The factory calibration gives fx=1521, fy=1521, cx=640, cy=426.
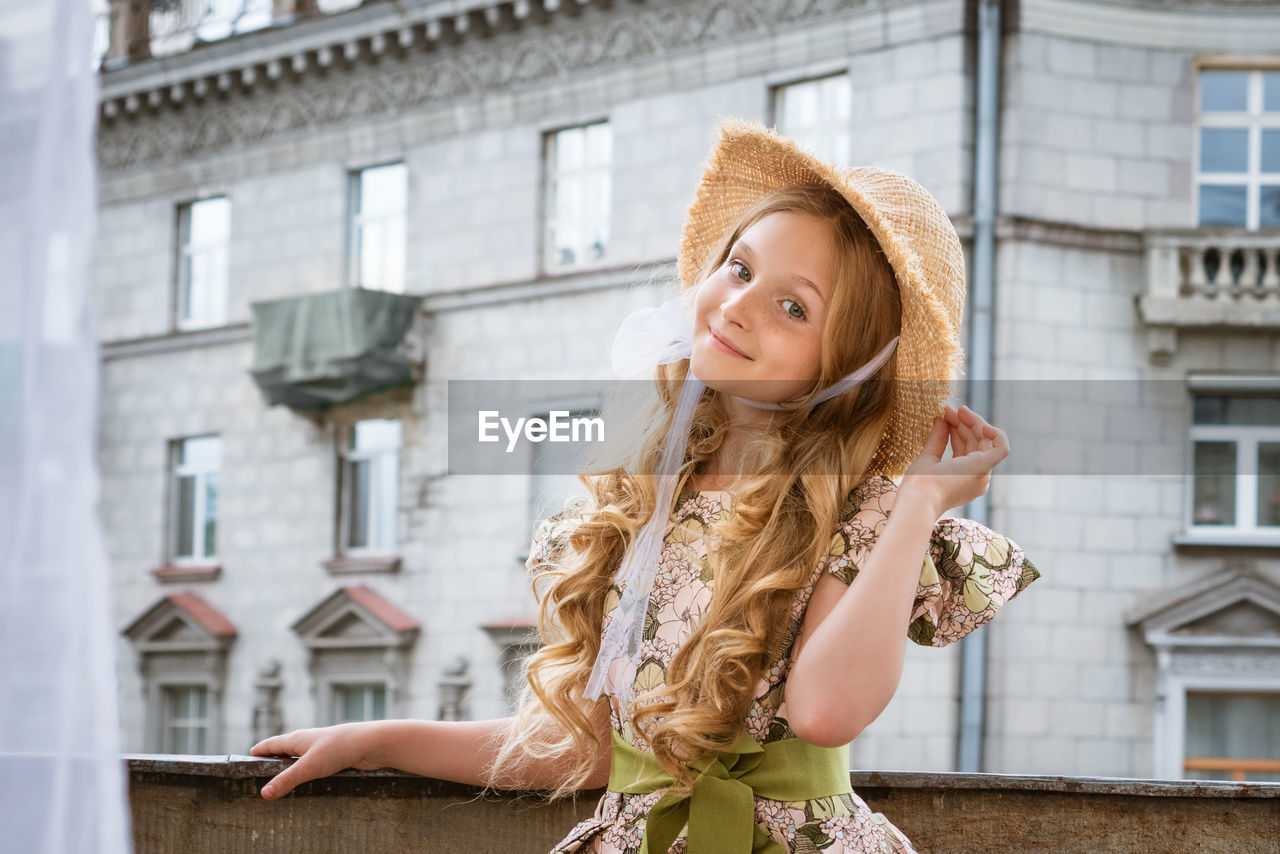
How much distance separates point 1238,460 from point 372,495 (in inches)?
308

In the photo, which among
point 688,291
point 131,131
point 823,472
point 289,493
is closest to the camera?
point 823,472

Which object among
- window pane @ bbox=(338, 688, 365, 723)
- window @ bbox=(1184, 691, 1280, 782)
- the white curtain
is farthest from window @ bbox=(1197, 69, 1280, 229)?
the white curtain

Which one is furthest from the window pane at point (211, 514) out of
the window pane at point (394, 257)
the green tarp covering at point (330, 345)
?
the window pane at point (394, 257)

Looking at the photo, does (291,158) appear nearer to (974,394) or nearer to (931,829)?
(974,394)

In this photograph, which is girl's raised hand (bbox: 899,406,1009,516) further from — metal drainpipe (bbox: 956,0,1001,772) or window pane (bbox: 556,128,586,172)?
window pane (bbox: 556,128,586,172)

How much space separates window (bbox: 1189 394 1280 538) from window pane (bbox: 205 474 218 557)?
9654 mm

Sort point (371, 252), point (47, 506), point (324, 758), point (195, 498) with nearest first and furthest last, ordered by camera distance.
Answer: point (47, 506) < point (324, 758) < point (371, 252) < point (195, 498)

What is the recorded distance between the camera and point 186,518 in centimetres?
1622

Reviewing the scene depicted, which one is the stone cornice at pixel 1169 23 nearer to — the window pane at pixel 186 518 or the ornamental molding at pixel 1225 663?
the ornamental molding at pixel 1225 663

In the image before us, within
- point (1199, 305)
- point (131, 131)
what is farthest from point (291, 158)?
point (1199, 305)

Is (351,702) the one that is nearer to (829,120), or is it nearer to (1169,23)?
(829,120)

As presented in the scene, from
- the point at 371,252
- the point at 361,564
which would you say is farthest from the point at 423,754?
the point at 371,252

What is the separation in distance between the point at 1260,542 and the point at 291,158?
32.3 ft

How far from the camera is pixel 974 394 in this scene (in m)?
11.2
